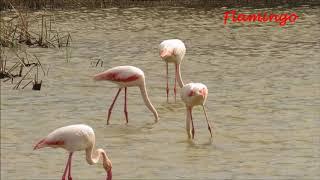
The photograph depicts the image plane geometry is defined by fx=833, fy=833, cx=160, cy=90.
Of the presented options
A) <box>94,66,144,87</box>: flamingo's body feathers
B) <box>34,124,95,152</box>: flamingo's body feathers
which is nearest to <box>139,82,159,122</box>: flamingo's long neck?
<box>94,66,144,87</box>: flamingo's body feathers

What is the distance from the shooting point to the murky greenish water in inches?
280

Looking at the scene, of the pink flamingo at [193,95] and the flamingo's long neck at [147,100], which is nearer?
the pink flamingo at [193,95]

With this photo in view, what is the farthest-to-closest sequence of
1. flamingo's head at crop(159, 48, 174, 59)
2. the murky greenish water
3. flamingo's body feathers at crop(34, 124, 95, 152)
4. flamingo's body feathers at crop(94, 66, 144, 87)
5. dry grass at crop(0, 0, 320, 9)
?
dry grass at crop(0, 0, 320, 9) < flamingo's head at crop(159, 48, 174, 59) < flamingo's body feathers at crop(94, 66, 144, 87) < the murky greenish water < flamingo's body feathers at crop(34, 124, 95, 152)

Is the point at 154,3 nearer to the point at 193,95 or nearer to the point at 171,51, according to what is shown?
the point at 171,51

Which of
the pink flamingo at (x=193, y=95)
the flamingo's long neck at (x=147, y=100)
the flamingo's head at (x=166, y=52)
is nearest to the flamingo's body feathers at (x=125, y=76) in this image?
the flamingo's long neck at (x=147, y=100)

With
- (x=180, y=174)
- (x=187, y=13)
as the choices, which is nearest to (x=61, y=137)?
(x=180, y=174)

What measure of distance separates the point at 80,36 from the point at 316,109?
8.01 m

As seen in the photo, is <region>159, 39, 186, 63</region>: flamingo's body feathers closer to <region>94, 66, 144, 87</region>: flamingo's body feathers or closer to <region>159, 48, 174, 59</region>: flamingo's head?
<region>159, 48, 174, 59</region>: flamingo's head

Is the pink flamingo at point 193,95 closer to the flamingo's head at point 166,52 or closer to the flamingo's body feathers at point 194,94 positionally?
the flamingo's body feathers at point 194,94

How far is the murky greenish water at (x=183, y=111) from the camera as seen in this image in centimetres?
710

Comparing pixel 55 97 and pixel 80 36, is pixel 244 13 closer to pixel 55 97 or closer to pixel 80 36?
pixel 80 36

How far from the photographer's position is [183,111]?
31.9 ft

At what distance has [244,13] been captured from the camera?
20.4 m

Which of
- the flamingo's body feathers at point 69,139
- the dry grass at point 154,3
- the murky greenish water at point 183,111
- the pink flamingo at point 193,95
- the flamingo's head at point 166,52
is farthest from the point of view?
the dry grass at point 154,3
